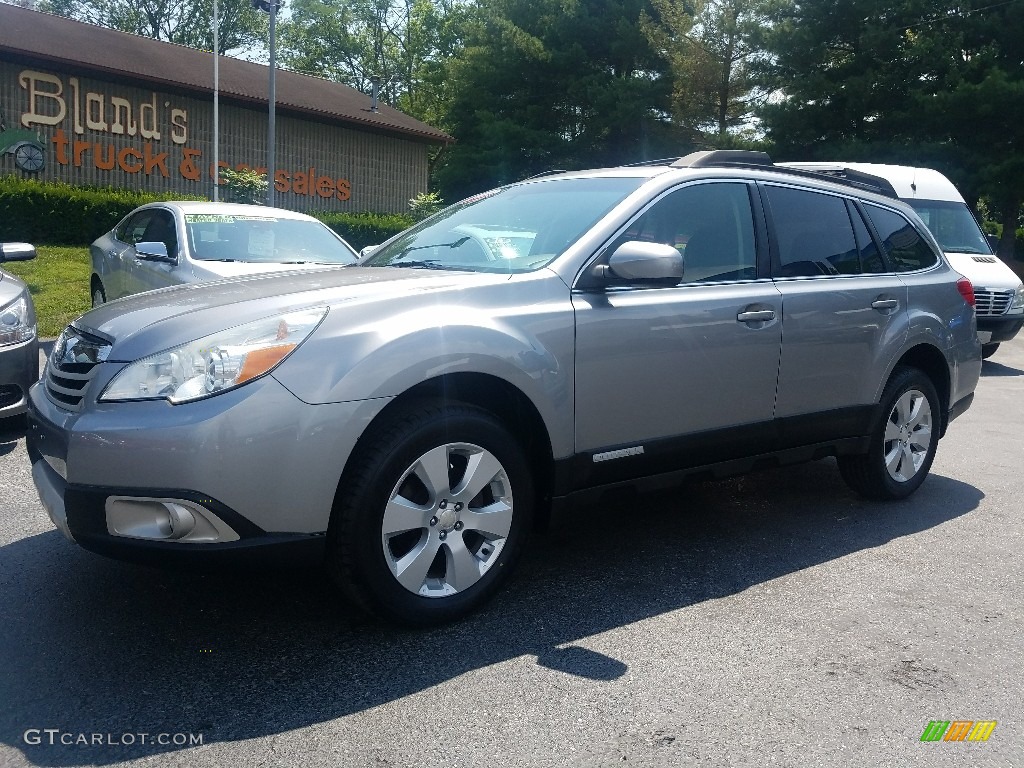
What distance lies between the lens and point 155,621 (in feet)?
11.5

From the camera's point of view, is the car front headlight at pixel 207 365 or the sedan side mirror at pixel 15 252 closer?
the car front headlight at pixel 207 365

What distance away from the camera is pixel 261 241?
891 cm

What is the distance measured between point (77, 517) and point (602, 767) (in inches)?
71.2

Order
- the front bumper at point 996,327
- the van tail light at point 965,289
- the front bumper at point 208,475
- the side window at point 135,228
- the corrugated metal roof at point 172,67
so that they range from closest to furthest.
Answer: the front bumper at point 208,475 → the van tail light at point 965,289 → the side window at point 135,228 → the front bumper at point 996,327 → the corrugated metal roof at point 172,67

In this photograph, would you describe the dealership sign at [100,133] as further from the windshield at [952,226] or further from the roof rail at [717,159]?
the roof rail at [717,159]

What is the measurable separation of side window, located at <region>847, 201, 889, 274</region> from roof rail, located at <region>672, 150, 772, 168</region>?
684 mm

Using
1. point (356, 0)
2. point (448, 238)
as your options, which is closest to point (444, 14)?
point (356, 0)

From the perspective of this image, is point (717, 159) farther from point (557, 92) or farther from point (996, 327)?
point (557, 92)

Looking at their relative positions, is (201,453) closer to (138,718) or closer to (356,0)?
(138,718)

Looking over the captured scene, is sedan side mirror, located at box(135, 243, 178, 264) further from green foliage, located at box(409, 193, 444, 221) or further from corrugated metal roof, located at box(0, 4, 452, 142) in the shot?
green foliage, located at box(409, 193, 444, 221)

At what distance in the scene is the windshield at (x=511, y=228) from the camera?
4098 mm

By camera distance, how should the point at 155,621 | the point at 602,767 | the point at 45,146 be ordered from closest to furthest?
the point at 602,767
the point at 155,621
the point at 45,146

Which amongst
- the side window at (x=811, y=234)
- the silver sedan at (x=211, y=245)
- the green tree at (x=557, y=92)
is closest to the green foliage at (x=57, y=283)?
the silver sedan at (x=211, y=245)

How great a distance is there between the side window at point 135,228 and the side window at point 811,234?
6.86m
